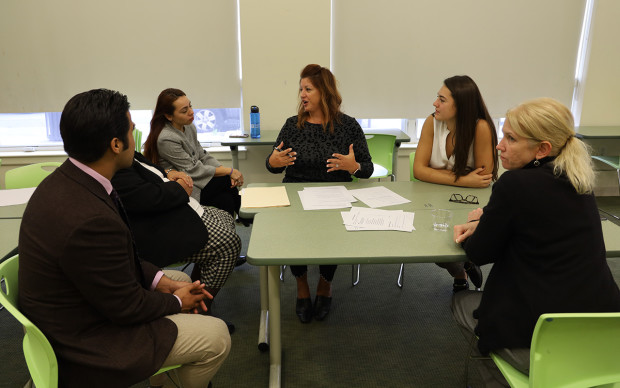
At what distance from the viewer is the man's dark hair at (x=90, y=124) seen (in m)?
1.18

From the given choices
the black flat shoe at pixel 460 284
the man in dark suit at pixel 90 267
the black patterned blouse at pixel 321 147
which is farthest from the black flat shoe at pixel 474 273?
the man in dark suit at pixel 90 267

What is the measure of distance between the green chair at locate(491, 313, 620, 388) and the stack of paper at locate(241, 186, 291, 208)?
1.21m

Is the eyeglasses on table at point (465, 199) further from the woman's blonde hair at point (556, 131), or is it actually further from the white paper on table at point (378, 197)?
the woman's blonde hair at point (556, 131)

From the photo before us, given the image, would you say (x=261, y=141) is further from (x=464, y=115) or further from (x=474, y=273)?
(x=474, y=273)

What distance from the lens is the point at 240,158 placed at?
442 centimetres

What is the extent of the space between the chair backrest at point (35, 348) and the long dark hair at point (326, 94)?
64.1 inches

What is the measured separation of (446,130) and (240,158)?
8.12 feet

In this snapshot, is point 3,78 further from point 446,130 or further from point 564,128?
point 564,128

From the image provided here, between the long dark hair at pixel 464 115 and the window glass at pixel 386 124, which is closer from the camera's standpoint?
the long dark hair at pixel 464 115

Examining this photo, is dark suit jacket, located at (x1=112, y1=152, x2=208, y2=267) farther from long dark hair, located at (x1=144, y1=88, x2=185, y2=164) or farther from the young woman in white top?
the young woman in white top

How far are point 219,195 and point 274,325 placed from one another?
1363mm

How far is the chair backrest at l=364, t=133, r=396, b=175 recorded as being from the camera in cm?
353

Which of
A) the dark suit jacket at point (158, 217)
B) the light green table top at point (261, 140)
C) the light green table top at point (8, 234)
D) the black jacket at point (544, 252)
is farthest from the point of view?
the light green table top at point (261, 140)

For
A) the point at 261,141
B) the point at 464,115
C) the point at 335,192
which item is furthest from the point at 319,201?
the point at 261,141
